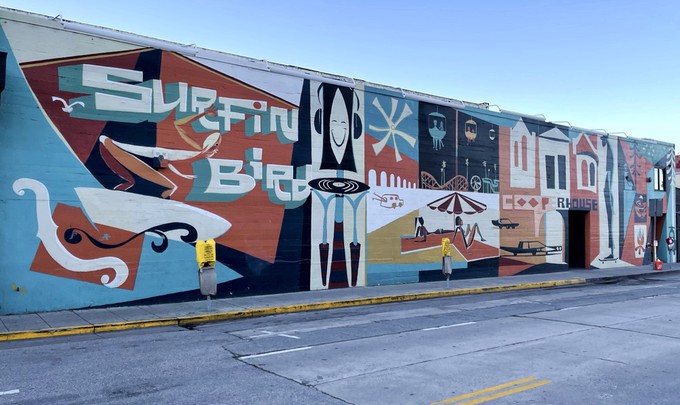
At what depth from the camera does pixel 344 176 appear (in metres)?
18.0

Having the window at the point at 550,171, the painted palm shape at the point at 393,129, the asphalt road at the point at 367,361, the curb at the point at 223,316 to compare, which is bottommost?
the curb at the point at 223,316

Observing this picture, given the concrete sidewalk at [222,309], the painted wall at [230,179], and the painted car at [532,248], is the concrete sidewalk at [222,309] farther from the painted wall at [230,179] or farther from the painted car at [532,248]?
the painted car at [532,248]

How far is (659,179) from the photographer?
3309 centimetres

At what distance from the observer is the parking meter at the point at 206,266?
492 inches

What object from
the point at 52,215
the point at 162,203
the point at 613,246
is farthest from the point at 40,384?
the point at 613,246

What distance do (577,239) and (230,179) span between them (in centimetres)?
2128

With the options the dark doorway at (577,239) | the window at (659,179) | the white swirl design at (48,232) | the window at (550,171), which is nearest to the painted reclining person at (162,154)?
the white swirl design at (48,232)

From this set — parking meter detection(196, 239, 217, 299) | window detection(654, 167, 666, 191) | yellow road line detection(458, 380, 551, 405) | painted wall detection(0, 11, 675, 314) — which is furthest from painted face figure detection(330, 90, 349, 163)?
window detection(654, 167, 666, 191)

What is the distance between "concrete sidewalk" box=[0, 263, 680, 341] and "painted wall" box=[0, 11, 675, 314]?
2.07ft

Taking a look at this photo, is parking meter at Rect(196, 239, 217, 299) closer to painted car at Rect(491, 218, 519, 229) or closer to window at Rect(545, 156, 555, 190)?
painted car at Rect(491, 218, 519, 229)

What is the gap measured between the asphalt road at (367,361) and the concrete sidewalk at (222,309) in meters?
0.51

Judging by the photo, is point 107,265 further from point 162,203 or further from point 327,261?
point 327,261

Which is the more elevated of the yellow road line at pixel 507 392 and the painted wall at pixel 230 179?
the painted wall at pixel 230 179

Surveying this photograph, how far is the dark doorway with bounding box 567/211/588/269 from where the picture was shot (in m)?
28.5
